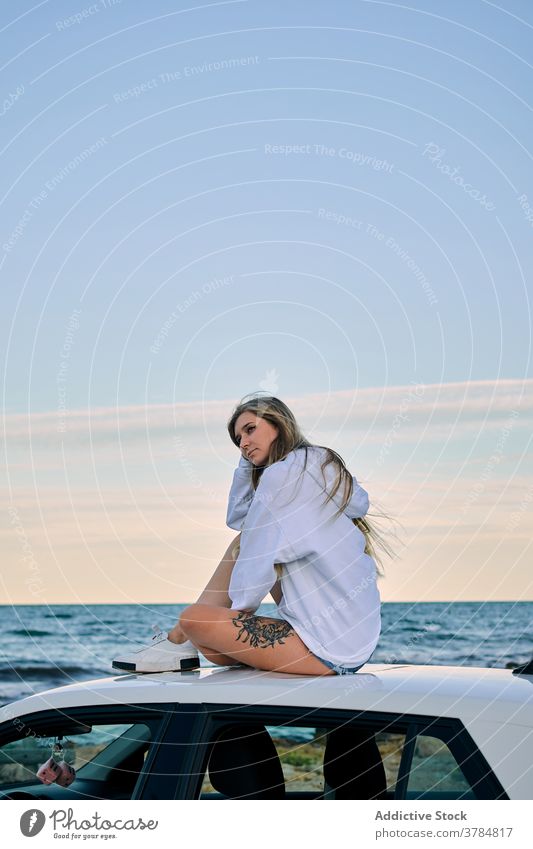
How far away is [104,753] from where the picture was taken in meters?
4.06

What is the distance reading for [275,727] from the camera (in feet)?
11.5

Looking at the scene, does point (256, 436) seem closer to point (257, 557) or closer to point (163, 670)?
point (257, 557)

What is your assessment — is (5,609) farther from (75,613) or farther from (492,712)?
(492,712)

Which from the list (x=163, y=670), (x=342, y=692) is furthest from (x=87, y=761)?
(x=342, y=692)

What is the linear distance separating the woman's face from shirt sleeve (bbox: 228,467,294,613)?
1.71 feet

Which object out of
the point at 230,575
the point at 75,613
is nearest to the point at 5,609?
the point at 75,613

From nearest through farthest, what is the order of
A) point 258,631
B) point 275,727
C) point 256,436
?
1. point 275,727
2. point 258,631
3. point 256,436

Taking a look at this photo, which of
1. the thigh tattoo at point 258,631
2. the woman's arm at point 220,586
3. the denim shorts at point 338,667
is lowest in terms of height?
the denim shorts at point 338,667

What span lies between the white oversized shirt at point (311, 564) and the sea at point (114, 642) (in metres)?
12.8

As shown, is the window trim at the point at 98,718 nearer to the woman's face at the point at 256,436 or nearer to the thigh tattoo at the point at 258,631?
the thigh tattoo at the point at 258,631

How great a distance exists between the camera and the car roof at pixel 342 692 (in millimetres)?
3191

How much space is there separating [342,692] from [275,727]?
309 millimetres

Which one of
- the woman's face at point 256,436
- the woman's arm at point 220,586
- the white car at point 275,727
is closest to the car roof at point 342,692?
the white car at point 275,727
